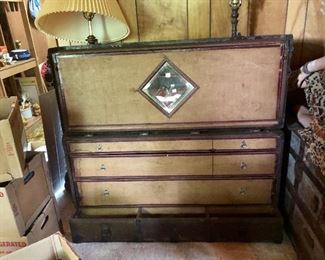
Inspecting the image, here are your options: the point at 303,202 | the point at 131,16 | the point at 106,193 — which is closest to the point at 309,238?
the point at 303,202

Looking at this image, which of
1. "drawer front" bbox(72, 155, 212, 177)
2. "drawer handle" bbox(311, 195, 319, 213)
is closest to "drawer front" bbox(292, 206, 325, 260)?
"drawer handle" bbox(311, 195, 319, 213)

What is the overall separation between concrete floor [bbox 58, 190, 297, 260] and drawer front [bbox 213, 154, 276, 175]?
1.36 ft

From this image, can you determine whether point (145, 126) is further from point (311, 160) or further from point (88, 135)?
point (311, 160)

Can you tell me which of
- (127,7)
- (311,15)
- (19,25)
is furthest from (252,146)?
(19,25)

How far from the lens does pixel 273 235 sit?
1524 millimetres

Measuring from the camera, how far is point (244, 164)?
147 centimetres

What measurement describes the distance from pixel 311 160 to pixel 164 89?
730mm

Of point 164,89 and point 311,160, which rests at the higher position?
point 164,89

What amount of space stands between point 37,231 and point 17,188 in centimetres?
27

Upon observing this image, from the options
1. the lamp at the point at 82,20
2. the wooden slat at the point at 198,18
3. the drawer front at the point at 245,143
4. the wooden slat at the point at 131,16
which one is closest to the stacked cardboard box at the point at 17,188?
the lamp at the point at 82,20

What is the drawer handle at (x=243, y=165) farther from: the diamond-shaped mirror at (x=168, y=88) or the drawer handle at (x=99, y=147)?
the drawer handle at (x=99, y=147)

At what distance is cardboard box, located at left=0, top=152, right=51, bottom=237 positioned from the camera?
127 cm

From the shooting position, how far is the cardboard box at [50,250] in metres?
1.07

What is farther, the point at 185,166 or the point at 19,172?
the point at 185,166
